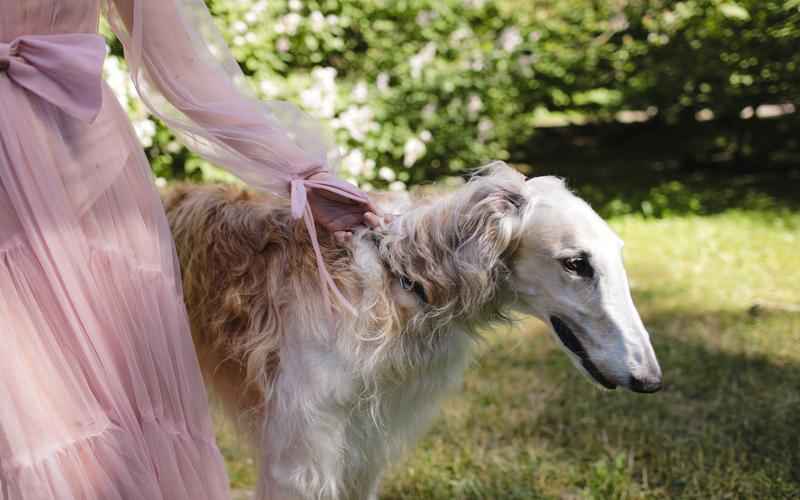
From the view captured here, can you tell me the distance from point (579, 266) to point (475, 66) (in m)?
5.17

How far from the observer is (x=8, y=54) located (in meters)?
1.75

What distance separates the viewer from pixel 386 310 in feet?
7.43

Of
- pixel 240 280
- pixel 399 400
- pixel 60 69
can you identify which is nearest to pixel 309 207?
pixel 240 280

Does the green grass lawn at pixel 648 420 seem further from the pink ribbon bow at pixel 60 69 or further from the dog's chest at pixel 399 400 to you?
the pink ribbon bow at pixel 60 69

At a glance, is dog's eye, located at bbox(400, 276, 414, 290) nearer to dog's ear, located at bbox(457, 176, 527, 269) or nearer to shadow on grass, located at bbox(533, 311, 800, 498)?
dog's ear, located at bbox(457, 176, 527, 269)

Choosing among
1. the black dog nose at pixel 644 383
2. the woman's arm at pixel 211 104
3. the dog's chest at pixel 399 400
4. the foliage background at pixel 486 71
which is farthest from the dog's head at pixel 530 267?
the foliage background at pixel 486 71

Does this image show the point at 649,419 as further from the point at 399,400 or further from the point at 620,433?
the point at 399,400

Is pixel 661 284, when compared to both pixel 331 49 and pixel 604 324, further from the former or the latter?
pixel 604 324

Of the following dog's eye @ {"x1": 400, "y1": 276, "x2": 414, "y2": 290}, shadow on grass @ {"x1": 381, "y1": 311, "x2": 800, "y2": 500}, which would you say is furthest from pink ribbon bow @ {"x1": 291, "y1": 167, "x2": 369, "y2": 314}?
shadow on grass @ {"x1": 381, "y1": 311, "x2": 800, "y2": 500}

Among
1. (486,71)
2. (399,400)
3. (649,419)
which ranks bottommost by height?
(649,419)

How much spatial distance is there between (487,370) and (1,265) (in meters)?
3.02

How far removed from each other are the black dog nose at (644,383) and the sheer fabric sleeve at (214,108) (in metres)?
0.79

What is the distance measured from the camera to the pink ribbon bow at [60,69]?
1766 millimetres

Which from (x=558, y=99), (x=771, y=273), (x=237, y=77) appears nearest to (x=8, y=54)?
(x=237, y=77)
